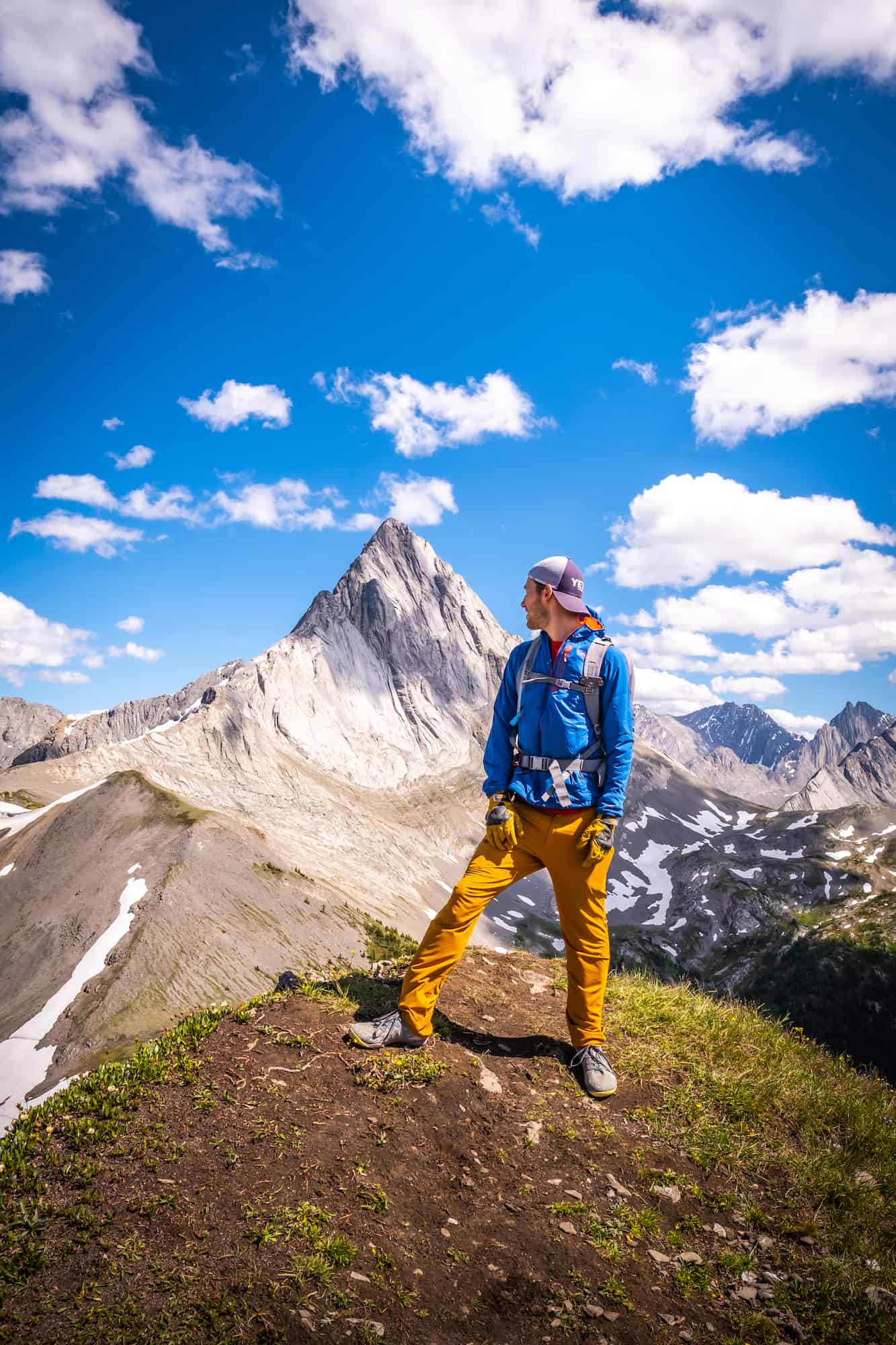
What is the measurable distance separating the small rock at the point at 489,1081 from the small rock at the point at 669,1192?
164cm

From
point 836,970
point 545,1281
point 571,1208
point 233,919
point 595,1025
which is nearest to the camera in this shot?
point 545,1281

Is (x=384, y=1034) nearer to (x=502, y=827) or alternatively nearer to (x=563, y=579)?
(x=502, y=827)

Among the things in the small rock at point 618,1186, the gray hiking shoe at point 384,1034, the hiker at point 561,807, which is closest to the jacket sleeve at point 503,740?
the hiker at point 561,807

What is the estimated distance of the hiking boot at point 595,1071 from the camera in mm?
6977

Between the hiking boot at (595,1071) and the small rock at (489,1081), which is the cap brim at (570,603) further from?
the small rock at (489,1081)

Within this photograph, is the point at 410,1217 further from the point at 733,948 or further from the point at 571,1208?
the point at 733,948

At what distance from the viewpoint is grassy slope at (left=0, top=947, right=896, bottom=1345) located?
4.21 metres

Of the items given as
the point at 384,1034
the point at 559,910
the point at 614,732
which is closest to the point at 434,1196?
the point at 384,1034

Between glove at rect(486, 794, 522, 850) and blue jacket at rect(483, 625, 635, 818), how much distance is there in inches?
9.3

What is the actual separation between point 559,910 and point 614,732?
6.50ft

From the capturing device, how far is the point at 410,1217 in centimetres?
511

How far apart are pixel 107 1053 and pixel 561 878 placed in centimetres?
4368

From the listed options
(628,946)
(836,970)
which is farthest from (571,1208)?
(628,946)

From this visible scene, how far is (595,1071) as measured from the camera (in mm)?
7117
